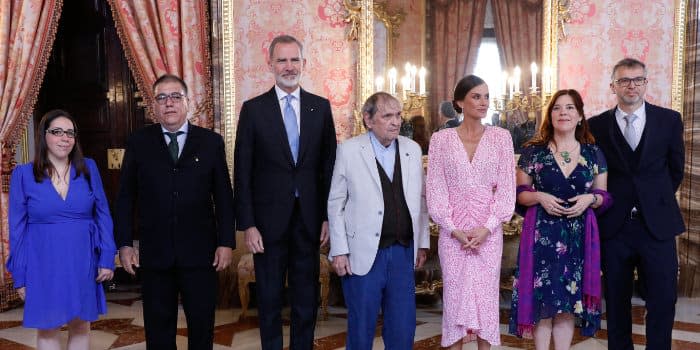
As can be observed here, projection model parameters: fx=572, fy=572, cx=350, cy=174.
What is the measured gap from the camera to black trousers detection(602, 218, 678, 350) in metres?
2.70

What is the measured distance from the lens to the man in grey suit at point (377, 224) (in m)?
2.45

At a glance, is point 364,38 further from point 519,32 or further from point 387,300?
point 387,300

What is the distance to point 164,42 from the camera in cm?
445

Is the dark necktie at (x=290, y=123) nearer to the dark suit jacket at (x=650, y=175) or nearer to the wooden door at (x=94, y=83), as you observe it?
the dark suit jacket at (x=650, y=175)

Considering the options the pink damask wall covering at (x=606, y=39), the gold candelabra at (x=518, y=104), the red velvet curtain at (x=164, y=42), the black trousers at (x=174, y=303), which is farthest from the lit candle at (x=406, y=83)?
the black trousers at (x=174, y=303)

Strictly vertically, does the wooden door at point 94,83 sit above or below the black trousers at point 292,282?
above

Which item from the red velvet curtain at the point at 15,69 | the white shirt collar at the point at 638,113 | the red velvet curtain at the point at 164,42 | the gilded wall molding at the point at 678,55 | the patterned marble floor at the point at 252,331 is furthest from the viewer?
the gilded wall molding at the point at 678,55

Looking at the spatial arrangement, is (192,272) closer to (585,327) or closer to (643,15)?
(585,327)

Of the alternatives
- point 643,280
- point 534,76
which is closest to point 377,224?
point 643,280

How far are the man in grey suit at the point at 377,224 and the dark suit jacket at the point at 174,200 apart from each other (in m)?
0.55

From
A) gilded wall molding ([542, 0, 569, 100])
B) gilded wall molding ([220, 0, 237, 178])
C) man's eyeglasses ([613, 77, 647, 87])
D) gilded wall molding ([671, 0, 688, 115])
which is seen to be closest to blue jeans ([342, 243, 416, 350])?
man's eyeglasses ([613, 77, 647, 87])

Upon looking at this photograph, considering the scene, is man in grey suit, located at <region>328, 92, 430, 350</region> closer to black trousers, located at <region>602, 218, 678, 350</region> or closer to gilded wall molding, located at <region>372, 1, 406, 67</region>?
black trousers, located at <region>602, 218, 678, 350</region>

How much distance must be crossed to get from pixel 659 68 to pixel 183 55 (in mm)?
3876

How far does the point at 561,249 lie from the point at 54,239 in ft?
7.52
